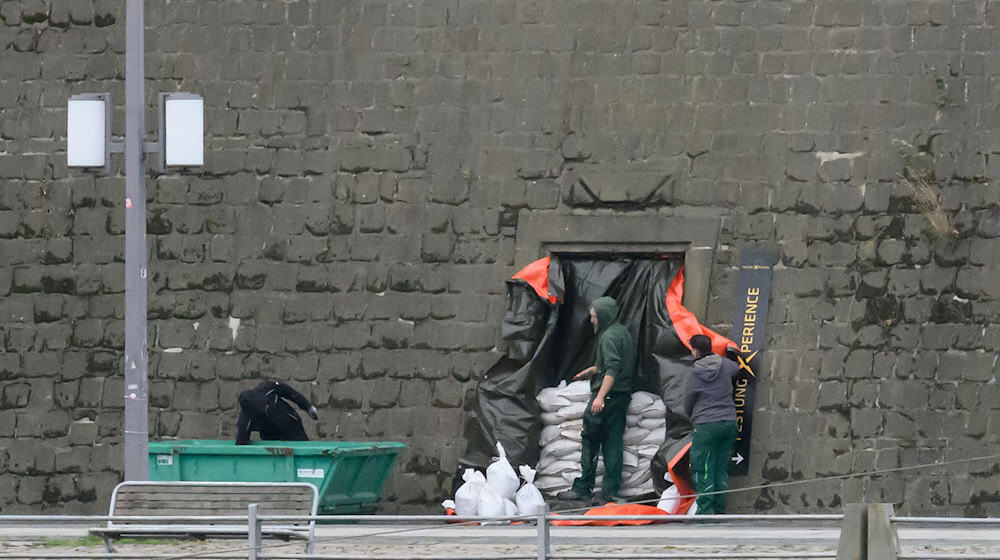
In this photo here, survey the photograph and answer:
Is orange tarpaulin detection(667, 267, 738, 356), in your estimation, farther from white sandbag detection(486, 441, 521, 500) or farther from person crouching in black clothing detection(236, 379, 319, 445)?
person crouching in black clothing detection(236, 379, 319, 445)

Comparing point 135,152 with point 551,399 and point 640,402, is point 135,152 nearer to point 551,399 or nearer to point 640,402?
point 551,399

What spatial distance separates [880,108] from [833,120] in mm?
426

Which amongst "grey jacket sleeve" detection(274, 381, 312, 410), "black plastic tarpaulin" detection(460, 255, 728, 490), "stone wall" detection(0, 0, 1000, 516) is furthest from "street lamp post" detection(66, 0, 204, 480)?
"black plastic tarpaulin" detection(460, 255, 728, 490)

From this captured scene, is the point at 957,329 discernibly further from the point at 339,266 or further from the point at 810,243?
the point at 339,266

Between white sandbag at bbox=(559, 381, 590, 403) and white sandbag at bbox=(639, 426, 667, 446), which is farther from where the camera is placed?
white sandbag at bbox=(559, 381, 590, 403)

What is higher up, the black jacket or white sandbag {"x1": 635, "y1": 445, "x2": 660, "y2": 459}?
the black jacket

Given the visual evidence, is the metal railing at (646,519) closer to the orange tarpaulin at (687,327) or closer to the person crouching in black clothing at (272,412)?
the person crouching in black clothing at (272,412)

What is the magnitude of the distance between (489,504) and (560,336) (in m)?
1.96

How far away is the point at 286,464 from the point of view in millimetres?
14281

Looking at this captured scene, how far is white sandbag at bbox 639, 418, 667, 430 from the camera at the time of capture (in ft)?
50.5

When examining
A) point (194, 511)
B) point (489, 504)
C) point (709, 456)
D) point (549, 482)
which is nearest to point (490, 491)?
point (489, 504)

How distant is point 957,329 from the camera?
15312 millimetres

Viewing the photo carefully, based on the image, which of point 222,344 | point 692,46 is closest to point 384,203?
point 222,344

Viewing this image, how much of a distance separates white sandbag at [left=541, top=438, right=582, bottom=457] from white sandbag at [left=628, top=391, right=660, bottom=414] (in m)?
0.58
